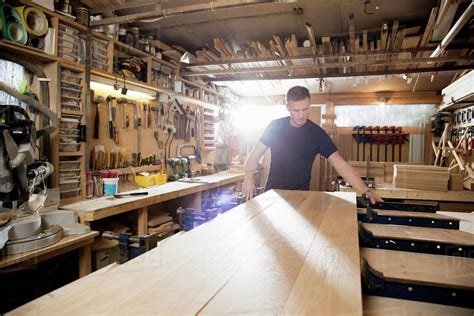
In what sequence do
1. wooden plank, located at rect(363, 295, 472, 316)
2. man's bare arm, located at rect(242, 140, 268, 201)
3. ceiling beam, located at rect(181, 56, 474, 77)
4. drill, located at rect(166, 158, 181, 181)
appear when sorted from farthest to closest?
1. drill, located at rect(166, 158, 181, 181)
2. ceiling beam, located at rect(181, 56, 474, 77)
3. man's bare arm, located at rect(242, 140, 268, 201)
4. wooden plank, located at rect(363, 295, 472, 316)

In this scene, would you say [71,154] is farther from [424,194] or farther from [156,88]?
[424,194]

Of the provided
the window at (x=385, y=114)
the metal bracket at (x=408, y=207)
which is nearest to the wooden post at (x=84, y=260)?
the metal bracket at (x=408, y=207)

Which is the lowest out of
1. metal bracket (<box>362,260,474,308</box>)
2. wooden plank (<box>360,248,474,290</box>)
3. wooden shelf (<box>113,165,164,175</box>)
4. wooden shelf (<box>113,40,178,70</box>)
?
metal bracket (<box>362,260,474,308</box>)

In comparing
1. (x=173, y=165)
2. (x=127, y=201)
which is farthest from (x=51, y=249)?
(x=173, y=165)

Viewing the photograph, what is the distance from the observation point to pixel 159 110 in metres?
3.93

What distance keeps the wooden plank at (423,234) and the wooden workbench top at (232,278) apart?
0.34 metres

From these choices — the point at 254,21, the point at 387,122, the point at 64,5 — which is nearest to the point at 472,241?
the point at 254,21

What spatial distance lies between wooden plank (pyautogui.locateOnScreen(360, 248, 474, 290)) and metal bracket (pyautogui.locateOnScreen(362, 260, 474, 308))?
0.02 metres

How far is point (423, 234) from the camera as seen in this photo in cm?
155

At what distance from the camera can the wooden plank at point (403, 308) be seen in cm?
106

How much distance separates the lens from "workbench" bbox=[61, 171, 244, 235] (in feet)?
7.53

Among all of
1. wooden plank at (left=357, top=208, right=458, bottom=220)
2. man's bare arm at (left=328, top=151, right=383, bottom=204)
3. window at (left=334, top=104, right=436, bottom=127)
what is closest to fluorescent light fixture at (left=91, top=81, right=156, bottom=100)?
man's bare arm at (left=328, top=151, right=383, bottom=204)

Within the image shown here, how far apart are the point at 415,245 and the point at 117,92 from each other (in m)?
3.05

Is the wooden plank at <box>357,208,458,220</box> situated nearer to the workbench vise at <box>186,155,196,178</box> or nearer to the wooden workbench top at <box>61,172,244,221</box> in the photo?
the wooden workbench top at <box>61,172,244,221</box>
